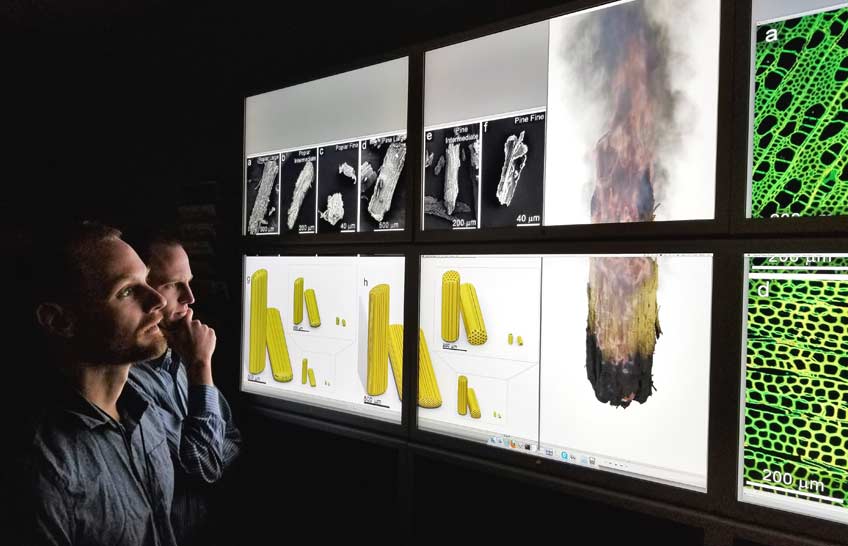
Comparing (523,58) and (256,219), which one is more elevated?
(523,58)

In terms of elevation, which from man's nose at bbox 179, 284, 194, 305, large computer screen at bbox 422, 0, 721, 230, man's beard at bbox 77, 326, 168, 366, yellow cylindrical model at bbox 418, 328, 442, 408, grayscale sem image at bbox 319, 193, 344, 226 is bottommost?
yellow cylindrical model at bbox 418, 328, 442, 408

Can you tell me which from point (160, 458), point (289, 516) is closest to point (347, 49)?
point (160, 458)

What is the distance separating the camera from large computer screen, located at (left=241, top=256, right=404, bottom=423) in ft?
6.18

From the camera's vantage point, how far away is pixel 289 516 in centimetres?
214

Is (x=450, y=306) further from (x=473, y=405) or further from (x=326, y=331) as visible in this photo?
(x=326, y=331)

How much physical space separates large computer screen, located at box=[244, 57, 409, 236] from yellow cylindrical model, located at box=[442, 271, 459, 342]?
0.25m

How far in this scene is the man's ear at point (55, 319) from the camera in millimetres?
1369

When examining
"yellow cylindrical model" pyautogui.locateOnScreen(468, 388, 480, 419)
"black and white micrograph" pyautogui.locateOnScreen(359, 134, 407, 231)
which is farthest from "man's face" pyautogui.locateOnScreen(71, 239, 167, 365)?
"yellow cylindrical model" pyautogui.locateOnScreen(468, 388, 480, 419)

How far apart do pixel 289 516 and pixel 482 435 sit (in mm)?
957

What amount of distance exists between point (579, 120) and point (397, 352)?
3.05 feet

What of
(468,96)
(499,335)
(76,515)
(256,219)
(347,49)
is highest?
(347,49)

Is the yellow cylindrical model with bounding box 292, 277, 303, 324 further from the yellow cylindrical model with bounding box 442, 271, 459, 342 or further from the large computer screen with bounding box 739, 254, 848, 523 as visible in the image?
the large computer screen with bounding box 739, 254, 848, 523

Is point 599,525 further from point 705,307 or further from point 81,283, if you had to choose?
point 81,283

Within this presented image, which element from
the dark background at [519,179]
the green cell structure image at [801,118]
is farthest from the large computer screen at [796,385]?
the dark background at [519,179]
